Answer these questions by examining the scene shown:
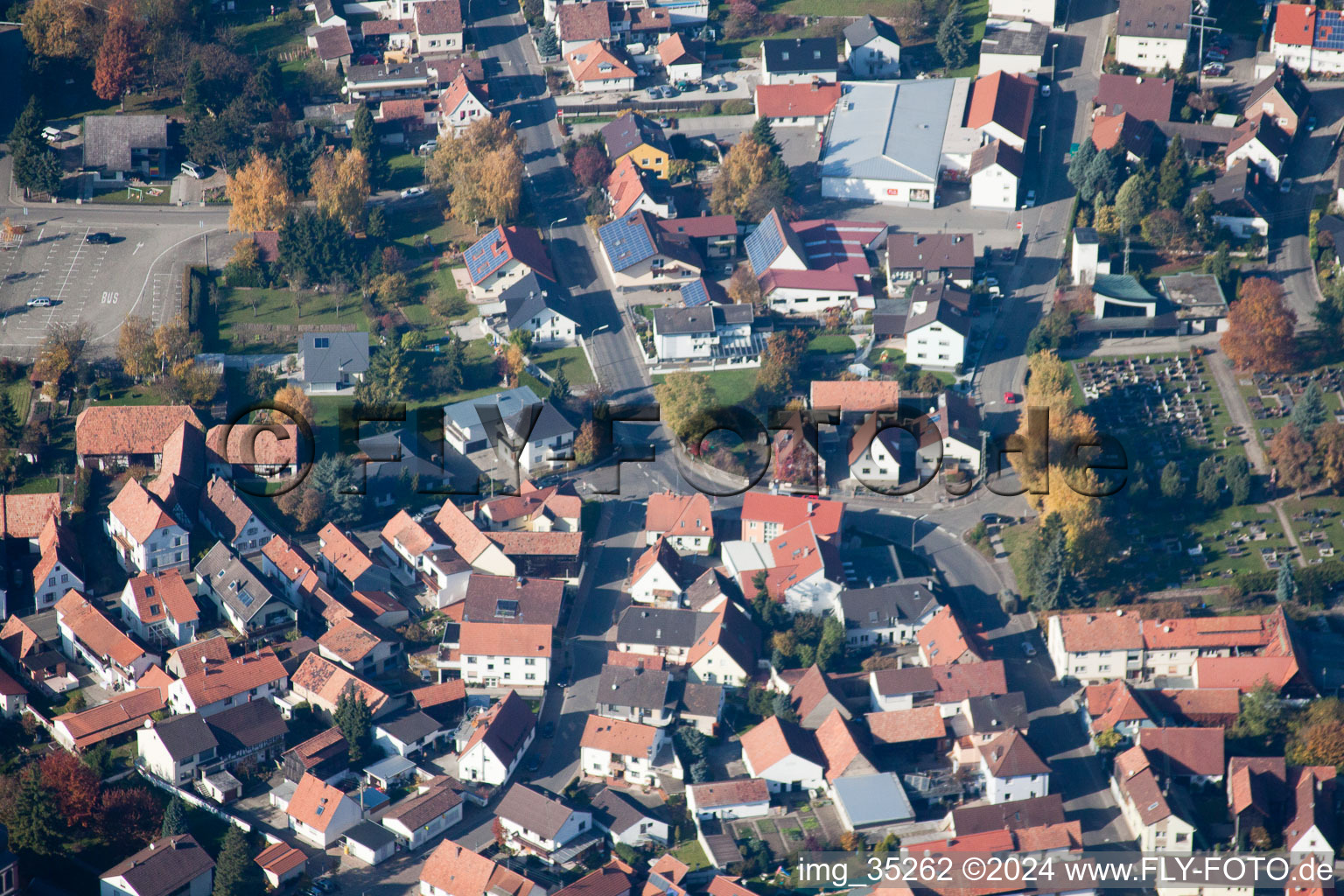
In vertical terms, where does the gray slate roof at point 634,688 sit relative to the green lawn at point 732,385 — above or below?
below

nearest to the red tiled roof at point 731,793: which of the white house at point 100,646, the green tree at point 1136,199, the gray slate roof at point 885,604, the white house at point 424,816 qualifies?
the white house at point 424,816

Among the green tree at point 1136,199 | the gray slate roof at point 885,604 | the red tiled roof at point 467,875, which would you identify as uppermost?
the green tree at point 1136,199

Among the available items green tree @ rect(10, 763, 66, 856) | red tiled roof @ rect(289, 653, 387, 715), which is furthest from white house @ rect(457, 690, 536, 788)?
green tree @ rect(10, 763, 66, 856)

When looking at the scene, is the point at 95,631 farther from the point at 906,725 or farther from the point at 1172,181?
the point at 1172,181

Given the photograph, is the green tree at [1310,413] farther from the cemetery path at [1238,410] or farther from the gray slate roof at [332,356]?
the gray slate roof at [332,356]

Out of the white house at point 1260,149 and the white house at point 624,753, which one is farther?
the white house at point 1260,149

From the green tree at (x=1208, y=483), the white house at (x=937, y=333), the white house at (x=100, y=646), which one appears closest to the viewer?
the white house at (x=100, y=646)

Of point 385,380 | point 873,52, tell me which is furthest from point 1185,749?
point 873,52
